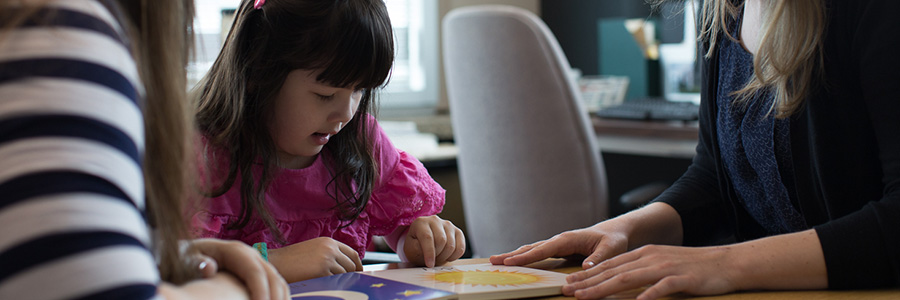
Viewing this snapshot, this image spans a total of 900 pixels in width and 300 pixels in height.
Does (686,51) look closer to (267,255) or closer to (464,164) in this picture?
(464,164)

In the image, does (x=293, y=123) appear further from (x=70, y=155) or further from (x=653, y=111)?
(x=653, y=111)

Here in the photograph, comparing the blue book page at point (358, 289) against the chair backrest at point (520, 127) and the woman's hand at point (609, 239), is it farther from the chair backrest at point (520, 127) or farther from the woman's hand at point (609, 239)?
the chair backrest at point (520, 127)

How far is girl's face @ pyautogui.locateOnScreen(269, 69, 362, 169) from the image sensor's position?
99 centimetres

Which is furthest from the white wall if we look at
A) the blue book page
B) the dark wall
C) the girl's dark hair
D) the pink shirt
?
the blue book page

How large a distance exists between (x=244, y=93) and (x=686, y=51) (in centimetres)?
202

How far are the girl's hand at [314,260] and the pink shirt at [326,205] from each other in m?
0.14

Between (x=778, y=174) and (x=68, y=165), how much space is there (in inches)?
33.6

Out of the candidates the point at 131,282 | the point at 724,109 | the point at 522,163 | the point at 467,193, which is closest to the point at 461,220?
the point at 467,193

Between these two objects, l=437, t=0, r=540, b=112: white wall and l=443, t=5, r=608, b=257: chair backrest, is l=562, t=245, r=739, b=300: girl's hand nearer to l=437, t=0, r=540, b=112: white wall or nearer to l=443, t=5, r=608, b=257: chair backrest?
l=443, t=5, r=608, b=257: chair backrest

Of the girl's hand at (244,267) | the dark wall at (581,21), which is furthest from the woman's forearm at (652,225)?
the dark wall at (581,21)

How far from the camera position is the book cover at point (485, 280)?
0.75 metres

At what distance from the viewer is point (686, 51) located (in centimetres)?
270

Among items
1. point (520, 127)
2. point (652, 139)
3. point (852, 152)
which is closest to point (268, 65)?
point (852, 152)

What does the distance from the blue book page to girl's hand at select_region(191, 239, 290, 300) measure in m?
0.12
